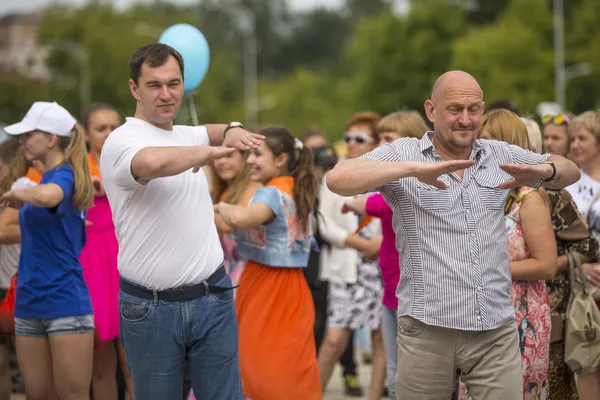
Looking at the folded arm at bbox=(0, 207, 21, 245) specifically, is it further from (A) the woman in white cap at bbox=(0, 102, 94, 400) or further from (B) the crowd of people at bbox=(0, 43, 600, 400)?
(A) the woman in white cap at bbox=(0, 102, 94, 400)

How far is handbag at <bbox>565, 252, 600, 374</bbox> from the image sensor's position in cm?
614

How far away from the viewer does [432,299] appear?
15.3 feet

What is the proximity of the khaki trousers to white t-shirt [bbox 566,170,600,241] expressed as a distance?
2.40 meters

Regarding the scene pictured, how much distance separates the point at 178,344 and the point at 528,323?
6.93 ft

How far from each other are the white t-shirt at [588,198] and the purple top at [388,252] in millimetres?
1331

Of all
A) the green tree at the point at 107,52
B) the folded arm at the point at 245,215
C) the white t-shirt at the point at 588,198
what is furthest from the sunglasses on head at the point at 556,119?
the green tree at the point at 107,52

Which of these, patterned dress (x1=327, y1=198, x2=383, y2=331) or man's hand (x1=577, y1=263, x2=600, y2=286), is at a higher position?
man's hand (x1=577, y1=263, x2=600, y2=286)

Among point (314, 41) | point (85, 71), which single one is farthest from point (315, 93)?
point (314, 41)

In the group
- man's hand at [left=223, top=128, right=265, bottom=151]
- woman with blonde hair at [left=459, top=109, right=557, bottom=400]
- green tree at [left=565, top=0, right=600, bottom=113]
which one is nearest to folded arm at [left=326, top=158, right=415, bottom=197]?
man's hand at [left=223, top=128, right=265, bottom=151]

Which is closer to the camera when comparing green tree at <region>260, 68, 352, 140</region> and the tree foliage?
the tree foliage

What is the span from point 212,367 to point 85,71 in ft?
170

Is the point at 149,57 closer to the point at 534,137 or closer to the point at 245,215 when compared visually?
the point at 245,215

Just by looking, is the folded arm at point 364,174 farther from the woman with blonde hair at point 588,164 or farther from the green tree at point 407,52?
the green tree at point 407,52

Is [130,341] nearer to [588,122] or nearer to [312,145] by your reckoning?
[588,122]
